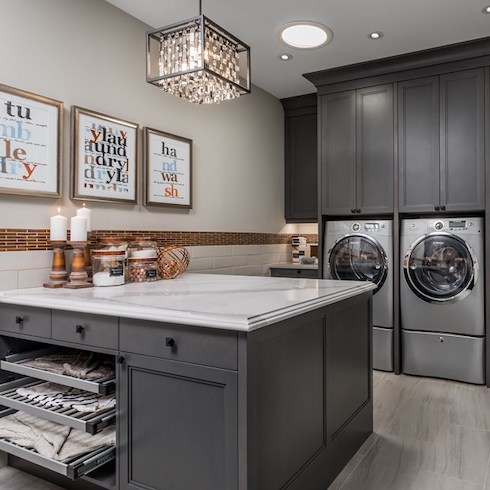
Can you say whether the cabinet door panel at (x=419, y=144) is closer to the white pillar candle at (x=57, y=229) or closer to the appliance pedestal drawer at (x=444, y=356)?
the appliance pedestal drawer at (x=444, y=356)

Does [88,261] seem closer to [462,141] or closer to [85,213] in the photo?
[85,213]

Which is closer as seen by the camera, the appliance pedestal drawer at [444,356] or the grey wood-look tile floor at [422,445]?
the grey wood-look tile floor at [422,445]

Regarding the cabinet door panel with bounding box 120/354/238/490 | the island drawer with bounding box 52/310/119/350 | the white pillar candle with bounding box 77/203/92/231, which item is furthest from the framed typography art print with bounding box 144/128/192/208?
the cabinet door panel with bounding box 120/354/238/490

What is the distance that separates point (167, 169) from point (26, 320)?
1552 mm

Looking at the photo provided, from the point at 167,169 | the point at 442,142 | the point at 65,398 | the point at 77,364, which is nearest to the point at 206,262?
the point at 167,169

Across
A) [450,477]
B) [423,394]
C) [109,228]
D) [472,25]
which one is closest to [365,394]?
[450,477]

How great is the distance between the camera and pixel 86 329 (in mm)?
1771

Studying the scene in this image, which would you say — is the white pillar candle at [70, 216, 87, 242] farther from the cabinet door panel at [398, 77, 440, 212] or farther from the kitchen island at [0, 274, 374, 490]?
the cabinet door panel at [398, 77, 440, 212]

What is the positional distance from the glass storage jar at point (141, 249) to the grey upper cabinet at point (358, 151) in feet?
6.27

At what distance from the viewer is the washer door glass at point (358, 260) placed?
3.71m

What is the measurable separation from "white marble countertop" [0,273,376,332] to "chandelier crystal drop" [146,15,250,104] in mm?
908

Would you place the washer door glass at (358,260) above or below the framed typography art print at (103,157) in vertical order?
below

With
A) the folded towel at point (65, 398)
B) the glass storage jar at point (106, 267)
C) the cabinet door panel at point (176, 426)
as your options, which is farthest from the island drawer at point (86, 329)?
the glass storage jar at point (106, 267)

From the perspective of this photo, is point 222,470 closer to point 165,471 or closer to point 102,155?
point 165,471
